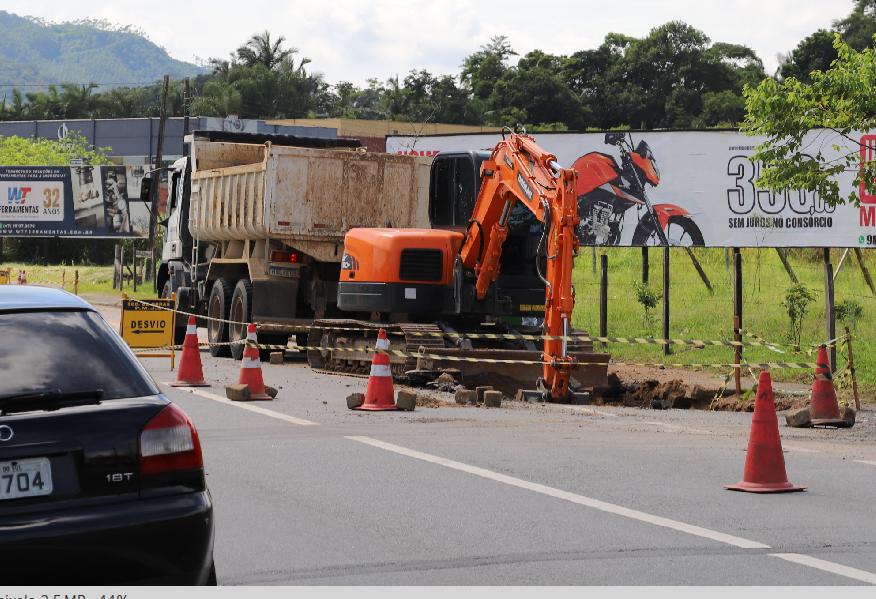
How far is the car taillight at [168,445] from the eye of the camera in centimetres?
611

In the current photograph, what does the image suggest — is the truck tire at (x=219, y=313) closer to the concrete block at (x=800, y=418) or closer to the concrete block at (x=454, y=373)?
the concrete block at (x=454, y=373)

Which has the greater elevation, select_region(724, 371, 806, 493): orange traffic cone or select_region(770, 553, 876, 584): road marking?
select_region(724, 371, 806, 493): orange traffic cone

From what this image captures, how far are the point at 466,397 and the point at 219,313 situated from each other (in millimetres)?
9441

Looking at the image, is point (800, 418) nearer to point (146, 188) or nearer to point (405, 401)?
point (405, 401)

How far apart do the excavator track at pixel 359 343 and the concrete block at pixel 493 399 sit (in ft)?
7.42

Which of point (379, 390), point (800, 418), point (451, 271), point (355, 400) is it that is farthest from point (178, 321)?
point (800, 418)

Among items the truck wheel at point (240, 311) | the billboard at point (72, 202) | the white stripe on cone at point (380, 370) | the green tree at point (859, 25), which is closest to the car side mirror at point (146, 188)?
the truck wheel at point (240, 311)

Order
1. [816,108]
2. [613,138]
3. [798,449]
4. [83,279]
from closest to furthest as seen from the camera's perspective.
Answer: [798,449], [816,108], [613,138], [83,279]

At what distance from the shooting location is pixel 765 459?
1078 cm

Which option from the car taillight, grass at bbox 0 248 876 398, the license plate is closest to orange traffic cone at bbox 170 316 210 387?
grass at bbox 0 248 876 398

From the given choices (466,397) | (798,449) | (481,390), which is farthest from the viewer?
(481,390)

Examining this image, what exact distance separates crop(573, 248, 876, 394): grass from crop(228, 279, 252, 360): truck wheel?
6.82 m

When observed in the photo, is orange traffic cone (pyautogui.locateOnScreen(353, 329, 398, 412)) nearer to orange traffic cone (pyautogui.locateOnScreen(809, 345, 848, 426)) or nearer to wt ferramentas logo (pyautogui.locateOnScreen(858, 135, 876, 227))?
orange traffic cone (pyautogui.locateOnScreen(809, 345, 848, 426))

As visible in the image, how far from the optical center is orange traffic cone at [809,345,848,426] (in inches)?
615
